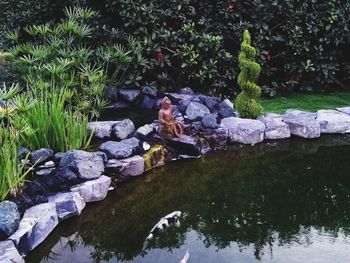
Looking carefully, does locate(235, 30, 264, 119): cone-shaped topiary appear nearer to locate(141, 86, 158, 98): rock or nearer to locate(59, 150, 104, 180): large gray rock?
locate(141, 86, 158, 98): rock

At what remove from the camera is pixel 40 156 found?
5008 mm

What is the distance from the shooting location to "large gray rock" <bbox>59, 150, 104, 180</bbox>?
482cm

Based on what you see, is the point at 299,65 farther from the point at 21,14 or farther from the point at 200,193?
the point at 21,14

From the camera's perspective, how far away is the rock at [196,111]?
629 centimetres

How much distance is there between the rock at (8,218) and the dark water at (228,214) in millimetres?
293

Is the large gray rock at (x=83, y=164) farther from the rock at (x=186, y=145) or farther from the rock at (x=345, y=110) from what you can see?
the rock at (x=345, y=110)

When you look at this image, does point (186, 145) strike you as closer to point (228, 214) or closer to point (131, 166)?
point (131, 166)

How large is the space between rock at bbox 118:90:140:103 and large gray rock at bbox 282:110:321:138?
2020 millimetres

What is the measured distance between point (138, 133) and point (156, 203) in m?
1.20

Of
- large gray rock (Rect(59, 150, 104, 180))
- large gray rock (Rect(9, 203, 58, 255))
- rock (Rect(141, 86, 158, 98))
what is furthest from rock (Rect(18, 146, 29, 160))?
rock (Rect(141, 86, 158, 98))

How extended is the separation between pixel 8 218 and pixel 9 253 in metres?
0.29

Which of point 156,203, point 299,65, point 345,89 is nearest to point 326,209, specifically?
Answer: point 156,203

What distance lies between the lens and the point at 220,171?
18.2ft

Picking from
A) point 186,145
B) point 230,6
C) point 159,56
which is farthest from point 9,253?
point 230,6
